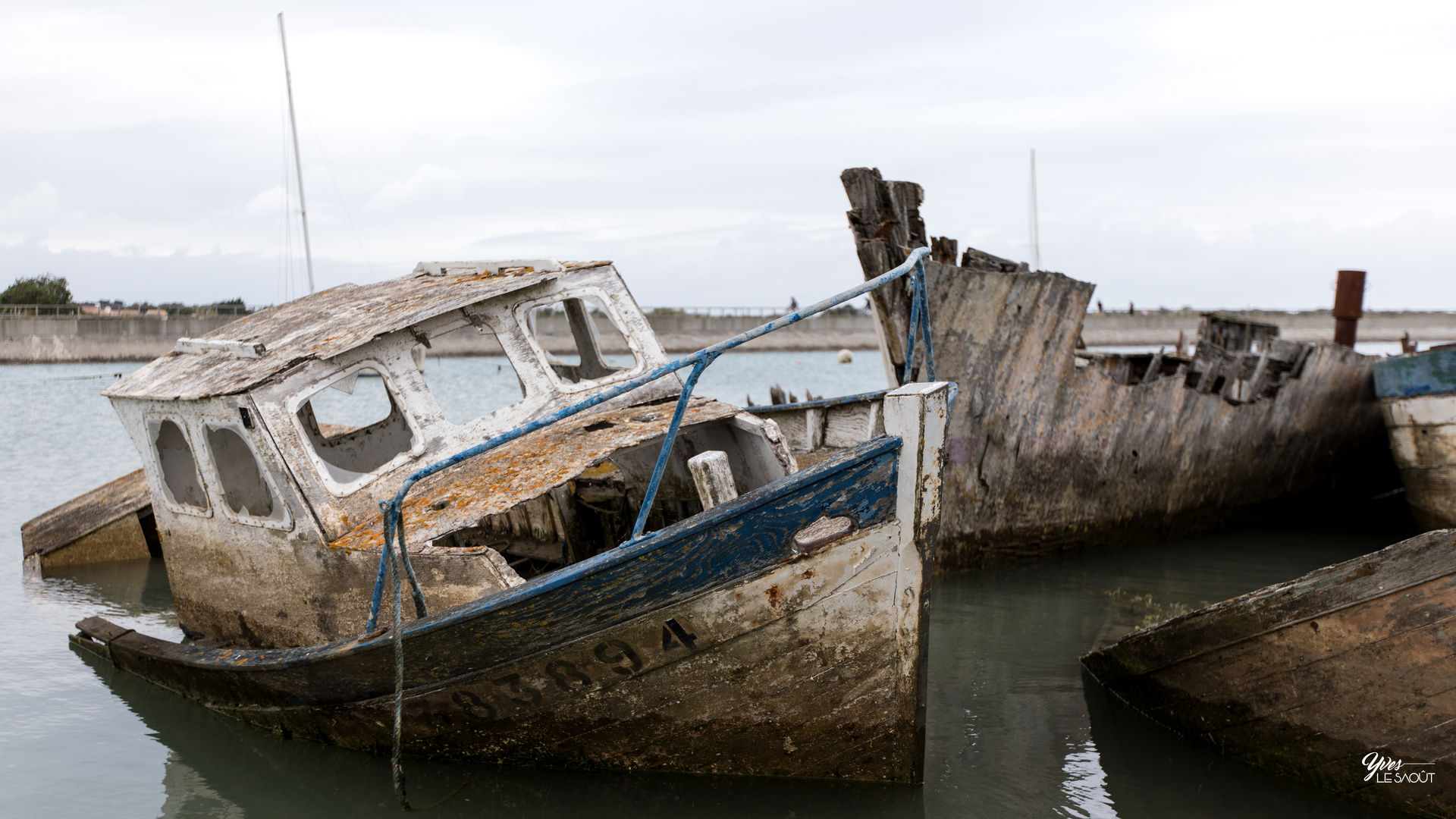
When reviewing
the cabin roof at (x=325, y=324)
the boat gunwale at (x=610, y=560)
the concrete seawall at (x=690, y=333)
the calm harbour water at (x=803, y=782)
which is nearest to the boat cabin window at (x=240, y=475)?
the cabin roof at (x=325, y=324)

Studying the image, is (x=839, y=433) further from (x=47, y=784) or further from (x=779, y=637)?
(x=47, y=784)

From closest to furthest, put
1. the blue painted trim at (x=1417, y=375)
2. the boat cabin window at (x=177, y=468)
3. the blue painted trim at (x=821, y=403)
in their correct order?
the boat cabin window at (x=177, y=468) < the blue painted trim at (x=821, y=403) < the blue painted trim at (x=1417, y=375)

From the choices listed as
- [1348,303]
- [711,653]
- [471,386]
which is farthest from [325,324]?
[471,386]

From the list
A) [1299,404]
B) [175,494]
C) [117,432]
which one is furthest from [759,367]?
[175,494]

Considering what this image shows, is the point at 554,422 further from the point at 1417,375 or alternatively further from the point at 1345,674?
the point at 1417,375

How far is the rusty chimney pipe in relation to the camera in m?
15.0

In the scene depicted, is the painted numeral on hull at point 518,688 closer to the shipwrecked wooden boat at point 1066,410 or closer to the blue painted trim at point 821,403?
the blue painted trim at point 821,403

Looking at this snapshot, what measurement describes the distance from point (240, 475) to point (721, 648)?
4.58m

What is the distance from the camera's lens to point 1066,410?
10234mm

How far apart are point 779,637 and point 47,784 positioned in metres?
4.51

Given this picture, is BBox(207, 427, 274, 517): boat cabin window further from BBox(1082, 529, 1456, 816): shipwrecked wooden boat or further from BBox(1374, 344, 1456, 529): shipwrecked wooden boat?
BBox(1374, 344, 1456, 529): shipwrecked wooden boat

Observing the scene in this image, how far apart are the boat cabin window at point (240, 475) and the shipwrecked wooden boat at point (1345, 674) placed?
Result: 6.33m

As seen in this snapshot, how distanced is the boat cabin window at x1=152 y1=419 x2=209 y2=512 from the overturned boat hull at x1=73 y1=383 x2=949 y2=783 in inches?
98.3

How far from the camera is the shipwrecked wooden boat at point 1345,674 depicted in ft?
17.0
